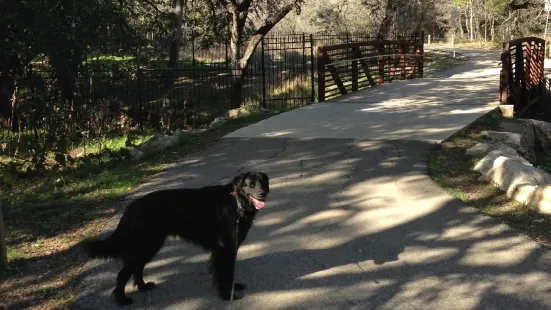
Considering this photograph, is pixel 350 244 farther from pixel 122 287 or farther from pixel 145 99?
pixel 145 99

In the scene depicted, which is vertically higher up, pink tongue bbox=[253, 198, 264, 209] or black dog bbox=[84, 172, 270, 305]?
pink tongue bbox=[253, 198, 264, 209]

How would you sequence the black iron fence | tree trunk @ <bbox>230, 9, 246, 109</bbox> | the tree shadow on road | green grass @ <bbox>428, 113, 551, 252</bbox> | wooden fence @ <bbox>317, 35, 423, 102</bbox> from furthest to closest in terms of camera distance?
1. tree trunk @ <bbox>230, 9, 246, 109</bbox>
2. wooden fence @ <bbox>317, 35, 423, 102</bbox>
3. the black iron fence
4. green grass @ <bbox>428, 113, 551, 252</bbox>
5. the tree shadow on road

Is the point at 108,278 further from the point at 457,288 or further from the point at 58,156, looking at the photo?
the point at 58,156

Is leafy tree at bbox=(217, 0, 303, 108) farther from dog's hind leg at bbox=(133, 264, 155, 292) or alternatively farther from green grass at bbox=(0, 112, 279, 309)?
dog's hind leg at bbox=(133, 264, 155, 292)

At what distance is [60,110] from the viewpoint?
8586mm

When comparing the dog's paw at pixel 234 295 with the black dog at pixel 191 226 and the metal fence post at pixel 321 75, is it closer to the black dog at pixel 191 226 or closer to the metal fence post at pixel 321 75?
the black dog at pixel 191 226

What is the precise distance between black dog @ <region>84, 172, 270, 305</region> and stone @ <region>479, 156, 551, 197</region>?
12.4 ft

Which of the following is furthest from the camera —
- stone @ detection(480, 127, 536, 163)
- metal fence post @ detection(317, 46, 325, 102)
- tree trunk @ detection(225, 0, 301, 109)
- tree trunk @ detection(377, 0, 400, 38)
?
tree trunk @ detection(377, 0, 400, 38)

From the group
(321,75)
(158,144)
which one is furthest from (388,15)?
(158,144)

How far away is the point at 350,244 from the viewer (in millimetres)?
5488

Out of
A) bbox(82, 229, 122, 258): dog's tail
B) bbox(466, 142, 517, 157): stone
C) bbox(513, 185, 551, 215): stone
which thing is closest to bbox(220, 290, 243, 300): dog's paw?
bbox(82, 229, 122, 258): dog's tail

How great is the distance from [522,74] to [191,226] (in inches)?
511

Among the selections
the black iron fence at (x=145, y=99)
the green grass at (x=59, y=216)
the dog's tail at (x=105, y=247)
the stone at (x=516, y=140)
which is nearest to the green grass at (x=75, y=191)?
the green grass at (x=59, y=216)

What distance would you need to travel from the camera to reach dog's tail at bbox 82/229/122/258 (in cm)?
421
